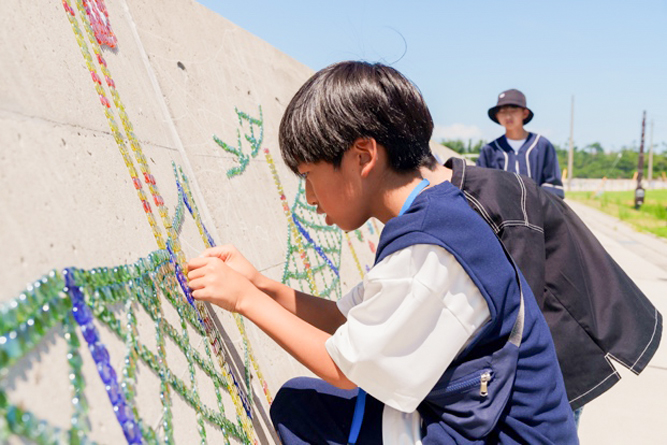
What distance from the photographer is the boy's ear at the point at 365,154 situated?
146cm

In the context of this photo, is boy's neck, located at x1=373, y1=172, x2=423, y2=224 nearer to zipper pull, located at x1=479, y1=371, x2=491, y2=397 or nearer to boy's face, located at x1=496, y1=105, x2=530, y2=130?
zipper pull, located at x1=479, y1=371, x2=491, y2=397

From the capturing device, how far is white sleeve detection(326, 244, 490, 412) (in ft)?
4.06

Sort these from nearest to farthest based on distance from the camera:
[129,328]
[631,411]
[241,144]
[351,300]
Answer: [129,328], [351,300], [241,144], [631,411]

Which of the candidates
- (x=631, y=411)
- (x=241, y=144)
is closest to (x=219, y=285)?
(x=241, y=144)

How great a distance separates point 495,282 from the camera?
1299mm

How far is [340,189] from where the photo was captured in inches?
59.2

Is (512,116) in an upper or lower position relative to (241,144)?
lower

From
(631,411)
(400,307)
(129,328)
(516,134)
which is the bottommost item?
(631,411)

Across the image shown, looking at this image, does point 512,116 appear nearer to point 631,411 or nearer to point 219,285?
point 631,411

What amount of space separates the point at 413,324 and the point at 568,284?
2.42 feet

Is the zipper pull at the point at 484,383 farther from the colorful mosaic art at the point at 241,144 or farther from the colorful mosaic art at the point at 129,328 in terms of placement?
the colorful mosaic art at the point at 241,144

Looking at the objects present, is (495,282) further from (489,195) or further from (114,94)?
(114,94)

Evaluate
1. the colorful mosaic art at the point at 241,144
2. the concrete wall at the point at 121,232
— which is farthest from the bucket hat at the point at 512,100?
the concrete wall at the point at 121,232

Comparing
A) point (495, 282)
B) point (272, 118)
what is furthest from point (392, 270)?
point (272, 118)
